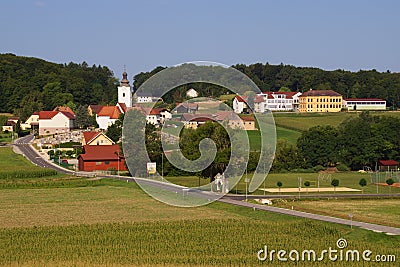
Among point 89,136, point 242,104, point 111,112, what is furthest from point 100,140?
point 111,112

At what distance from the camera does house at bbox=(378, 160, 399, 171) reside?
6456cm

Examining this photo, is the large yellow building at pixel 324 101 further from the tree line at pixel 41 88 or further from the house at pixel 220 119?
the house at pixel 220 119

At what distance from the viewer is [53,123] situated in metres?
103

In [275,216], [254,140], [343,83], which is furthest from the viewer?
[343,83]

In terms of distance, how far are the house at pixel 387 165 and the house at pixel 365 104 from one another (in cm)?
6316

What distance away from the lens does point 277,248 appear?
81.8 feet

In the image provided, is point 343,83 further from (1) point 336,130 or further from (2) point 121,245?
(2) point 121,245

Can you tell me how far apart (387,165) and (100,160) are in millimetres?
26454

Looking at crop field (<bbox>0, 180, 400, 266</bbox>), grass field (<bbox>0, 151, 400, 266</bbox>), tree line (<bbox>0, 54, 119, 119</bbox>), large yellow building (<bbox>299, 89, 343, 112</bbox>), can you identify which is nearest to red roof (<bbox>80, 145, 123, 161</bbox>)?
grass field (<bbox>0, 151, 400, 266</bbox>)

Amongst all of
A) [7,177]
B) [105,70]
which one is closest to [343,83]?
[105,70]

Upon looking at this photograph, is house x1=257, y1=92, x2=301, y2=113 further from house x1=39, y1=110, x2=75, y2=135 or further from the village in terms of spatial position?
house x1=39, y1=110, x2=75, y2=135

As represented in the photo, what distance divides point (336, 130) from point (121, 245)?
4723 cm

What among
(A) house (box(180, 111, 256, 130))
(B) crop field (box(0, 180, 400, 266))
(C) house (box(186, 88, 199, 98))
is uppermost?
(C) house (box(186, 88, 199, 98))

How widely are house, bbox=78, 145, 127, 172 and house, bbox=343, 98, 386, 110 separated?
232ft
